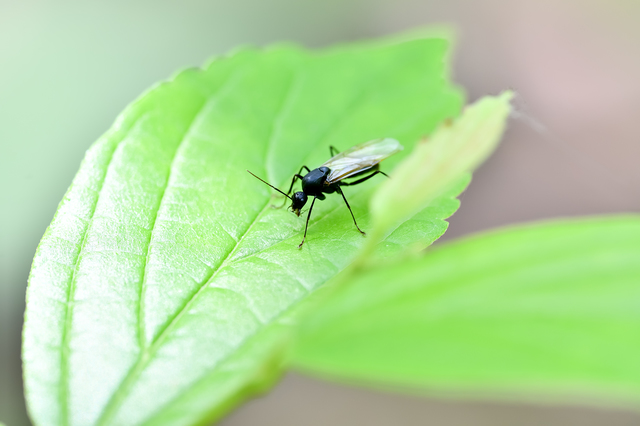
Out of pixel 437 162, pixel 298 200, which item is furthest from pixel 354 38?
pixel 437 162

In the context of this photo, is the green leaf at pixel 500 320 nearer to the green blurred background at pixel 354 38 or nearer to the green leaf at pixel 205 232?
the green leaf at pixel 205 232

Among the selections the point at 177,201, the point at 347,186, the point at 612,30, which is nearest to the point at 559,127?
the point at 612,30

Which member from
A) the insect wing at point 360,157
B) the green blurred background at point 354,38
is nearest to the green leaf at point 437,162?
the insect wing at point 360,157

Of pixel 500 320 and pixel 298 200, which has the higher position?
pixel 298 200

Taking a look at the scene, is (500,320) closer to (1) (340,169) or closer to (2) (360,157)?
(2) (360,157)

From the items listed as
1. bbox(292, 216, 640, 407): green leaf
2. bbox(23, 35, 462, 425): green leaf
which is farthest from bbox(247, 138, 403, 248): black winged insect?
bbox(292, 216, 640, 407): green leaf

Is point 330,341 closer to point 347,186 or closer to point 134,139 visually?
point 134,139

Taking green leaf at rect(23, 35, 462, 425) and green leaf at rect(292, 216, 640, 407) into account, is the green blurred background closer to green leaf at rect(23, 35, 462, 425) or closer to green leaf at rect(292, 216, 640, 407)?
Result: green leaf at rect(23, 35, 462, 425)
